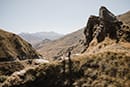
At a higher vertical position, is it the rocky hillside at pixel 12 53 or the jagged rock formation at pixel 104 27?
the jagged rock formation at pixel 104 27

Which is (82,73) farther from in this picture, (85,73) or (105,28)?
(105,28)

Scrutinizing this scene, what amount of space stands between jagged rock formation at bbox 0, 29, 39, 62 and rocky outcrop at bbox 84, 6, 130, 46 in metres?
40.0

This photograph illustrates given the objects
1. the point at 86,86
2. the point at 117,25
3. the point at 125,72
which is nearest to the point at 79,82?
the point at 86,86

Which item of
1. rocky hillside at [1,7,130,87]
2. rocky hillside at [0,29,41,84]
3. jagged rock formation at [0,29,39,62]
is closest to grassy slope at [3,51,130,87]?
rocky hillside at [1,7,130,87]

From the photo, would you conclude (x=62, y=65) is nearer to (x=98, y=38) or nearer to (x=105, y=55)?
(x=105, y=55)

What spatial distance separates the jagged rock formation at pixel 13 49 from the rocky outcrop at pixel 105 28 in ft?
131

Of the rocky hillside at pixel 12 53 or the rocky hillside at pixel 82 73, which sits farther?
the rocky hillside at pixel 12 53

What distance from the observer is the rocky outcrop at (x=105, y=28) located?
190ft

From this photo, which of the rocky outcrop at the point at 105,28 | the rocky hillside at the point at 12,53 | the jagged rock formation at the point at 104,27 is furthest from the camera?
the rocky hillside at the point at 12,53

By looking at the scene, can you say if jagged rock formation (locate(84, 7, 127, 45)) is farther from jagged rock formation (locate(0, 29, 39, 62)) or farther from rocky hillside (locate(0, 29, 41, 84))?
jagged rock formation (locate(0, 29, 39, 62))

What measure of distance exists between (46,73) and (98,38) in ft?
85.6

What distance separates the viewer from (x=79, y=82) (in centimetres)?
3903

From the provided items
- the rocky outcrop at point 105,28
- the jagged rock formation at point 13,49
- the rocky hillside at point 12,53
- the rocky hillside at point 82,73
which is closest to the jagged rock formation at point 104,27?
the rocky outcrop at point 105,28

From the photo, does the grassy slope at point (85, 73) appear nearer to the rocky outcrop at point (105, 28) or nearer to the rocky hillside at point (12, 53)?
the rocky outcrop at point (105, 28)
